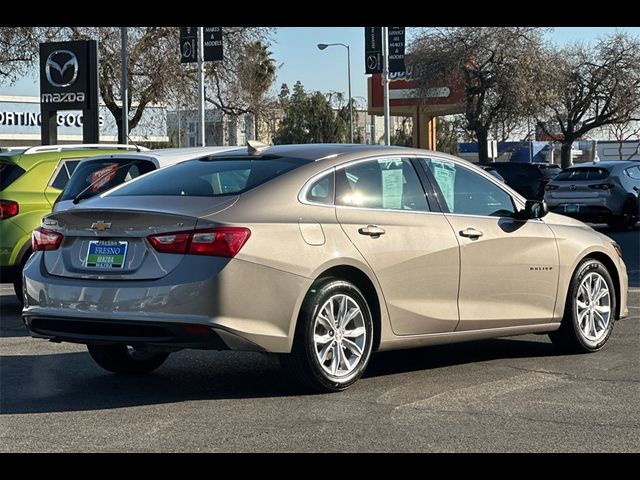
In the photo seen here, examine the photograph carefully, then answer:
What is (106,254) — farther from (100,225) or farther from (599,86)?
(599,86)

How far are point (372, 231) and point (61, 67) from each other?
19.9 m

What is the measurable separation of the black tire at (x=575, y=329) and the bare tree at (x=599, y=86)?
40433mm

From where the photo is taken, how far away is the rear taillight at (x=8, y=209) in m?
11.5

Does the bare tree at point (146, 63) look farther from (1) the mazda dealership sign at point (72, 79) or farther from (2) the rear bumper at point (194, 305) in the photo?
(2) the rear bumper at point (194, 305)

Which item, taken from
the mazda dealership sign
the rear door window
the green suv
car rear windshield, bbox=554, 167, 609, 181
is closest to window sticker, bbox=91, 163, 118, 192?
the green suv

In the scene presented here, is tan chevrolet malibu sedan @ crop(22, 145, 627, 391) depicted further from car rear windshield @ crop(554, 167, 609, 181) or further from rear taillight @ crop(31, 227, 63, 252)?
car rear windshield @ crop(554, 167, 609, 181)

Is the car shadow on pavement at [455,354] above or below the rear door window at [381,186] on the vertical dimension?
below

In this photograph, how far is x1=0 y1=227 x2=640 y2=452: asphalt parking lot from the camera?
18.9 ft

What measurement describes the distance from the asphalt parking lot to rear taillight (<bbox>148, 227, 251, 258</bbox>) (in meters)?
0.93

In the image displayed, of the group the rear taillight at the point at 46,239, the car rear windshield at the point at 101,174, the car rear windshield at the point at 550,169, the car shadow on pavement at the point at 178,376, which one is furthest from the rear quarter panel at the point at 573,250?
the car rear windshield at the point at 550,169

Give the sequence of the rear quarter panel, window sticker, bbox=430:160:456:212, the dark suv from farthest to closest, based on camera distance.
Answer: the dark suv
the rear quarter panel
window sticker, bbox=430:160:456:212
